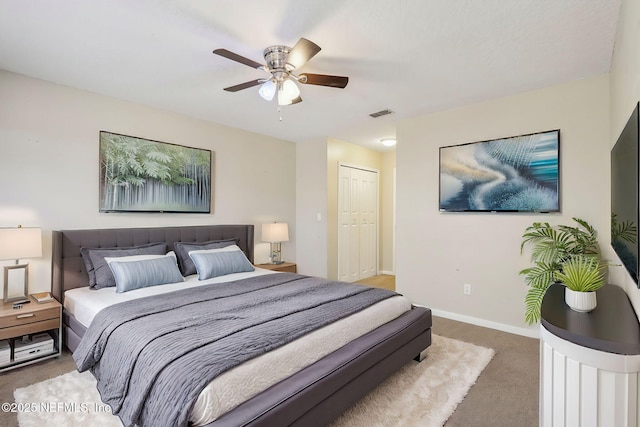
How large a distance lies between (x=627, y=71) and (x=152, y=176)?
4.18 meters

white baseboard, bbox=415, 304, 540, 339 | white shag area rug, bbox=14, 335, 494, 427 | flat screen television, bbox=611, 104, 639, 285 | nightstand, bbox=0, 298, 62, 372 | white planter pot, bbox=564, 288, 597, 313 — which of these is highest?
flat screen television, bbox=611, 104, 639, 285

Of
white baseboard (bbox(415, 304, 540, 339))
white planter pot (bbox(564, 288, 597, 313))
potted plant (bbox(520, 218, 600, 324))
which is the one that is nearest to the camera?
white planter pot (bbox(564, 288, 597, 313))

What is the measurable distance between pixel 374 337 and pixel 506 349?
160 centimetres

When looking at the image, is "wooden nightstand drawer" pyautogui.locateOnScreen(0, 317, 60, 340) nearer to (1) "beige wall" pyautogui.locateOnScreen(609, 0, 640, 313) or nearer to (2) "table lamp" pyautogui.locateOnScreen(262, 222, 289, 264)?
(2) "table lamp" pyautogui.locateOnScreen(262, 222, 289, 264)

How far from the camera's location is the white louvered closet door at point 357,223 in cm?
530

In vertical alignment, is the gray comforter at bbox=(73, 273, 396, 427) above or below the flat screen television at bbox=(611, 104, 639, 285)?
below

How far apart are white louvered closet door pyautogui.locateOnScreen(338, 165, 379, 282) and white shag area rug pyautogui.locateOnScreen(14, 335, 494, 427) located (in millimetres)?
2863

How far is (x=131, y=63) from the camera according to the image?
2.61m

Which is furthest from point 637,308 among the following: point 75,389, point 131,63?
point 131,63

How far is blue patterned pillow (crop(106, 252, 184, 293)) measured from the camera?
2.78m

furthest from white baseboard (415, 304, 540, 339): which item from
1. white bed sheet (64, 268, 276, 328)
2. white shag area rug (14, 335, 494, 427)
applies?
white bed sheet (64, 268, 276, 328)

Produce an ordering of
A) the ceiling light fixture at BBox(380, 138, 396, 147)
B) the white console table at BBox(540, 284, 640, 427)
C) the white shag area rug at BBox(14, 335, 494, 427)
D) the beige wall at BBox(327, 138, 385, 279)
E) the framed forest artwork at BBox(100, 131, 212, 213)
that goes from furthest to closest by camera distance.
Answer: the ceiling light fixture at BBox(380, 138, 396, 147) < the beige wall at BBox(327, 138, 385, 279) < the framed forest artwork at BBox(100, 131, 212, 213) < the white shag area rug at BBox(14, 335, 494, 427) < the white console table at BBox(540, 284, 640, 427)

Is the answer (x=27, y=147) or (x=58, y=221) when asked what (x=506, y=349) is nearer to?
(x=58, y=221)

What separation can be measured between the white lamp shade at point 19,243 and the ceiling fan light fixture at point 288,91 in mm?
2364
